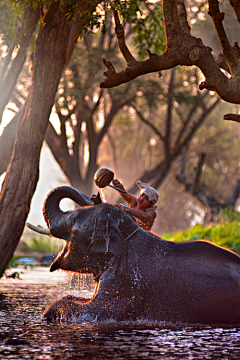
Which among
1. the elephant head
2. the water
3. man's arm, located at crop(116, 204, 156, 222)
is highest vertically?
man's arm, located at crop(116, 204, 156, 222)

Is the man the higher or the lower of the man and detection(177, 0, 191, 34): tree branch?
the lower

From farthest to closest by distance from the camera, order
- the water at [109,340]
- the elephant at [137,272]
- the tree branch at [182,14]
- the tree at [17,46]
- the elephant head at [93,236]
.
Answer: the tree at [17,46] < the tree branch at [182,14] < the elephant head at [93,236] < the elephant at [137,272] < the water at [109,340]

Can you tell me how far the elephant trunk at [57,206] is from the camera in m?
6.68

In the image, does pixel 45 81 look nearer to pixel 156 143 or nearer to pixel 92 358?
pixel 92 358

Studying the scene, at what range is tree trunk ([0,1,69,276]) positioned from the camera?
29.9ft

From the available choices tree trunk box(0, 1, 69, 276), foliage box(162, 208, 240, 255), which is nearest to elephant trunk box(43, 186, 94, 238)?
tree trunk box(0, 1, 69, 276)

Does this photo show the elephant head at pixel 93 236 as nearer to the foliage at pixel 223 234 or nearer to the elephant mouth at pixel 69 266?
the elephant mouth at pixel 69 266

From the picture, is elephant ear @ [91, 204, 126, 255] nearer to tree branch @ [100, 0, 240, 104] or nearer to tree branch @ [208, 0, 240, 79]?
tree branch @ [100, 0, 240, 104]

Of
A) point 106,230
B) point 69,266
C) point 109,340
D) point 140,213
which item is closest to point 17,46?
point 140,213

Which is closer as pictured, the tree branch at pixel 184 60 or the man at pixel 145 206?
the man at pixel 145 206

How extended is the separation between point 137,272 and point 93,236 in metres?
0.69

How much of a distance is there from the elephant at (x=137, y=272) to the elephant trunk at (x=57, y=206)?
13mm

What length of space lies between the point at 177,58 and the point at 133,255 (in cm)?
290

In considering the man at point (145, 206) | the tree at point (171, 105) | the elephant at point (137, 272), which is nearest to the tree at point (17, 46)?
the man at point (145, 206)
